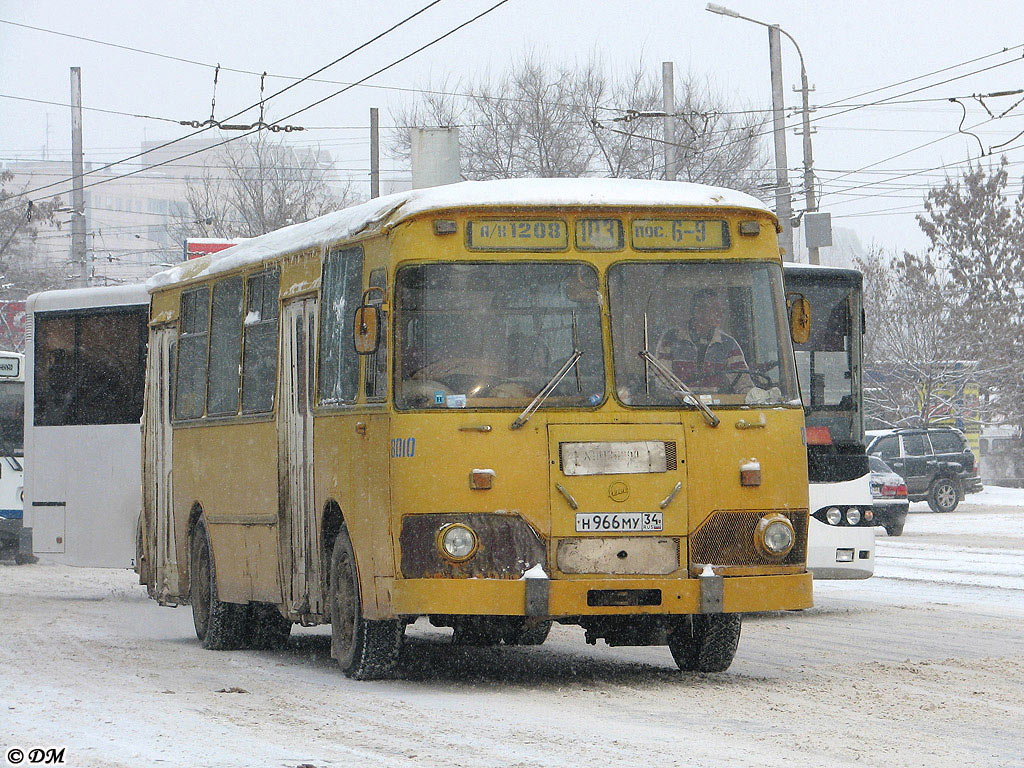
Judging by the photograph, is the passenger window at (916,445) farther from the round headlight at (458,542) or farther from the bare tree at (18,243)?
the round headlight at (458,542)

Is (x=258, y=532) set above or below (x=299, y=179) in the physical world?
below

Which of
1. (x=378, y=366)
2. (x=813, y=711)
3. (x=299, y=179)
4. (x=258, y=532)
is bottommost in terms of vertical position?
(x=813, y=711)

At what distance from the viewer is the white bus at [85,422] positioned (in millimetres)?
19547

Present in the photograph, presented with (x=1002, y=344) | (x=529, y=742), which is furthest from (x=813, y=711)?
(x=1002, y=344)

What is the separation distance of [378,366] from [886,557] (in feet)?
54.3

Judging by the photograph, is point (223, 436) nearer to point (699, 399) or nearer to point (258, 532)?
point (258, 532)

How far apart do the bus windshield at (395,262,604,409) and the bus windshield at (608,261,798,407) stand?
0.59 ft

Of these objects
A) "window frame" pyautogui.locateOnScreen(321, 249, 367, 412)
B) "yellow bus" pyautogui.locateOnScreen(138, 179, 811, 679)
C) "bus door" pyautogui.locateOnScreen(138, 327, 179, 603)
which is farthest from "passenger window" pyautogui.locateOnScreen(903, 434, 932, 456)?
"window frame" pyautogui.locateOnScreen(321, 249, 367, 412)

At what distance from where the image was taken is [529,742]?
795cm

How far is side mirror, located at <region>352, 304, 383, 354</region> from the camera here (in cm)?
1016

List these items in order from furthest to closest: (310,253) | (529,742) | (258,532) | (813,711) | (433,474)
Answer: (258,532)
(310,253)
(433,474)
(813,711)
(529,742)

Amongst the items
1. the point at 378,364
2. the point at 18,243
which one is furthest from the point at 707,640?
the point at 18,243

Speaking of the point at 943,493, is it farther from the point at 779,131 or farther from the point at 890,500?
Answer: the point at 779,131

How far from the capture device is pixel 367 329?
401 inches
